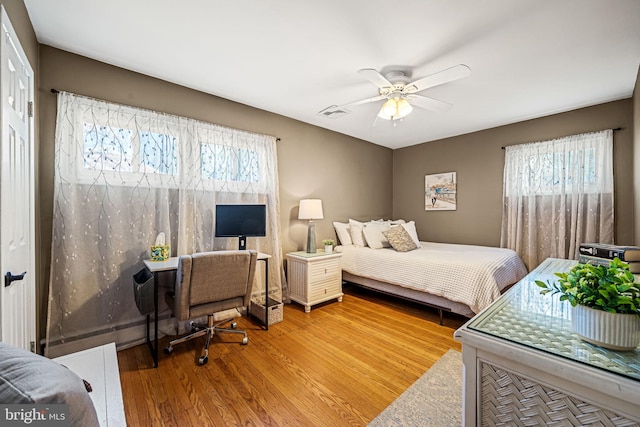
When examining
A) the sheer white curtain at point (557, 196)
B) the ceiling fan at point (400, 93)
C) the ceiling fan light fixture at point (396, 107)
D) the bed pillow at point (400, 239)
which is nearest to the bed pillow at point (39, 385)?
the ceiling fan at point (400, 93)

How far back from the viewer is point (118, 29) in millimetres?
1901

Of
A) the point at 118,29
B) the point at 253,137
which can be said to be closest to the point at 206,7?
the point at 118,29

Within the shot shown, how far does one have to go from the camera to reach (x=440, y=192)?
15.2 ft

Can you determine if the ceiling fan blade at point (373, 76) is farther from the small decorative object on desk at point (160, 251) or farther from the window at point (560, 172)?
the window at point (560, 172)

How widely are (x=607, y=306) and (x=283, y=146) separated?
333 cm

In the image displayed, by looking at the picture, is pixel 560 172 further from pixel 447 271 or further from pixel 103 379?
pixel 103 379

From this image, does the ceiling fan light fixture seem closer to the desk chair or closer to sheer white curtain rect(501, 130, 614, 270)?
the desk chair

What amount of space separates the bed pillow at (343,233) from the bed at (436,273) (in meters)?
0.21

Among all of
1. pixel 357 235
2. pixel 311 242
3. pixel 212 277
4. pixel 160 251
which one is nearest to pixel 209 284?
pixel 212 277

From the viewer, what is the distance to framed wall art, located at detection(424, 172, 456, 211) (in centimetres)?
449

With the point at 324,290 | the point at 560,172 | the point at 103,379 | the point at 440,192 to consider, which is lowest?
the point at 324,290

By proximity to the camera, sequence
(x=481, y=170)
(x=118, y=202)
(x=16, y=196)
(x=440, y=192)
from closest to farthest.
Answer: (x=16, y=196) → (x=118, y=202) → (x=481, y=170) → (x=440, y=192)

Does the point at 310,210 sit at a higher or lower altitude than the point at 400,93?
lower

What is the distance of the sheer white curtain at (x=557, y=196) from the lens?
312 centimetres
